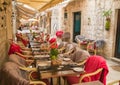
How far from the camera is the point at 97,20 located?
777 cm

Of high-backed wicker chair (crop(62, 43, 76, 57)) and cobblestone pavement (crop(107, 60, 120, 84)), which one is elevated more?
high-backed wicker chair (crop(62, 43, 76, 57))

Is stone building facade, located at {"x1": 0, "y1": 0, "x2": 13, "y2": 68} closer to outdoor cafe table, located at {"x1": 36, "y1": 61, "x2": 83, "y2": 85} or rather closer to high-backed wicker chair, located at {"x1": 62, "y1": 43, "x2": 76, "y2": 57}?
outdoor cafe table, located at {"x1": 36, "y1": 61, "x2": 83, "y2": 85}

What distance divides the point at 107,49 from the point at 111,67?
145 cm

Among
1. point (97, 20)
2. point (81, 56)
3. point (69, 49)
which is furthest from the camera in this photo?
point (97, 20)

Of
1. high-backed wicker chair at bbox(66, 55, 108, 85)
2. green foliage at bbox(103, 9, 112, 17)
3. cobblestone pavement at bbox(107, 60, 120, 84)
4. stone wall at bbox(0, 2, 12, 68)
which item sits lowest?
cobblestone pavement at bbox(107, 60, 120, 84)

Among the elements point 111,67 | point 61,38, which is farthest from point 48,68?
point 61,38

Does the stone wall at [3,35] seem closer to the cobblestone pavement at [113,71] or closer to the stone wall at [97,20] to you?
the cobblestone pavement at [113,71]

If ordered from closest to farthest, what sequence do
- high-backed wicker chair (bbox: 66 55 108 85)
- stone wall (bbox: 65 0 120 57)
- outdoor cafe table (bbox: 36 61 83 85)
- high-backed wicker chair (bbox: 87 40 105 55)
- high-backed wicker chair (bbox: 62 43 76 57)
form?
outdoor cafe table (bbox: 36 61 83 85) < high-backed wicker chair (bbox: 66 55 108 85) < high-backed wicker chair (bbox: 62 43 76 57) < stone wall (bbox: 65 0 120 57) < high-backed wicker chair (bbox: 87 40 105 55)

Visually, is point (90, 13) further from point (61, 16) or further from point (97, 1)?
point (61, 16)

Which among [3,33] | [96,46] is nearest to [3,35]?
[3,33]

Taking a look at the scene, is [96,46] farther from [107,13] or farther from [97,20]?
[107,13]

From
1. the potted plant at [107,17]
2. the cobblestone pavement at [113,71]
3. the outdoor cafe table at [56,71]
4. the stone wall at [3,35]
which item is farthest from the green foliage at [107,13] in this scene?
the outdoor cafe table at [56,71]

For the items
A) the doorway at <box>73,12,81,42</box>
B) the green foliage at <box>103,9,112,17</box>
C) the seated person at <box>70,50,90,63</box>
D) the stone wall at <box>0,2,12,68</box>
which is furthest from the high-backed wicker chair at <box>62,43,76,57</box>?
the doorway at <box>73,12,81,42</box>

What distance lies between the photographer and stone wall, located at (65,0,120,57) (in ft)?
22.0
